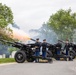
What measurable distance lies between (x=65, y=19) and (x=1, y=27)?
73.3 feet

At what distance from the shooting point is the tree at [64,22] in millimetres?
51062

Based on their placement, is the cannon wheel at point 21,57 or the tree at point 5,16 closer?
the cannon wheel at point 21,57

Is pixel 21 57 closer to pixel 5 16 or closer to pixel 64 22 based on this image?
pixel 5 16

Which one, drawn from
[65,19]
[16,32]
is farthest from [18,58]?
[65,19]

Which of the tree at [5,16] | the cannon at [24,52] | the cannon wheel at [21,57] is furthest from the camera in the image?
the tree at [5,16]

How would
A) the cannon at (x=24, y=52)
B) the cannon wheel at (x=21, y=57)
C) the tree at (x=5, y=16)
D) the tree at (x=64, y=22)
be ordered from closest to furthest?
the cannon wheel at (x=21, y=57)
the cannon at (x=24, y=52)
the tree at (x=5, y=16)
the tree at (x=64, y=22)

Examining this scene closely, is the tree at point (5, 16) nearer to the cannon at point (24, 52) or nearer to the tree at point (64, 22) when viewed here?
the cannon at point (24, 52)

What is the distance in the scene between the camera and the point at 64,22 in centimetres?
5147

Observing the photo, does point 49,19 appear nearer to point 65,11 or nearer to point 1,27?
point 65,11

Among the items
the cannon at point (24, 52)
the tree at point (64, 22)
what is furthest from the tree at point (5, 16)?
the tree at point (64, 22)

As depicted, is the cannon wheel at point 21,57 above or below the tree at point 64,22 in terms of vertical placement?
below

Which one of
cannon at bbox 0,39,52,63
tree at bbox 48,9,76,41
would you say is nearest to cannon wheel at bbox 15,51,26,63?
cannon at bbox 0,39,52,63

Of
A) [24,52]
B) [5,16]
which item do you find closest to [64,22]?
[5,16]

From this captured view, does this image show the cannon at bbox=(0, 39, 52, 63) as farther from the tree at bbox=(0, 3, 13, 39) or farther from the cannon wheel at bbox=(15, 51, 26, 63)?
the tree at bbox=(0, 3, 13, 39)
